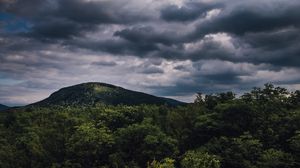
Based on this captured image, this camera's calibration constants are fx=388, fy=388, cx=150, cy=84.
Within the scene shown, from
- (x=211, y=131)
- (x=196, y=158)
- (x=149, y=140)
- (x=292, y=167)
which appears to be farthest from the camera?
(x=211, y=131)

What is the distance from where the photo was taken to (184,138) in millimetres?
97062

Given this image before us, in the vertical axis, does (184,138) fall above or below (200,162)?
above

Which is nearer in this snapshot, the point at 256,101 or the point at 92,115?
the point at 256,101

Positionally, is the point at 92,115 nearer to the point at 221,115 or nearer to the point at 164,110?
the point at 164,110

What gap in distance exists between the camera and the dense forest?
82.3m

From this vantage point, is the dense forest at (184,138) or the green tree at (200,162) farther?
the dense forest at (184,138)

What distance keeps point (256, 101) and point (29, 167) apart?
6253cm

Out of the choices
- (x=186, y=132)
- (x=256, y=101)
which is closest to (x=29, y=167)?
(x=186, y=132)

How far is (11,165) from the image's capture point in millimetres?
102875

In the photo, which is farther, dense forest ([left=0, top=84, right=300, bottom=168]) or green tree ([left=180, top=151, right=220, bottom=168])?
dense forest ([left=0, top=84, right=300, bottom=168])

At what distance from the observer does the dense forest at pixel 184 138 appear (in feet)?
270

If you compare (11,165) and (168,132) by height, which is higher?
(168,132)

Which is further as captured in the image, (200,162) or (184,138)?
(184,138)

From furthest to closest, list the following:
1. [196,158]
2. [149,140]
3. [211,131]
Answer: [211,131] → [149,140] → [196,158]
